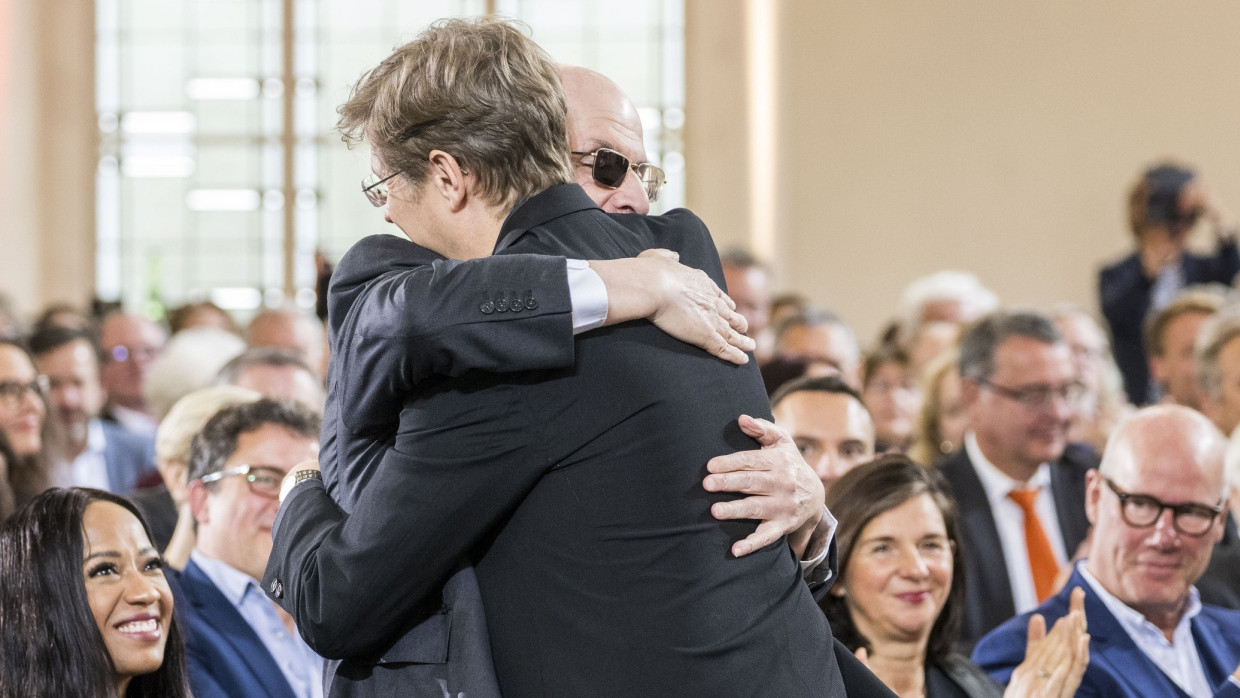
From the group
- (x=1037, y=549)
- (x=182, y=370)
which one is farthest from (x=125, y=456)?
(x=1037, y=549)

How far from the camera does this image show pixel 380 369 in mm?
1759

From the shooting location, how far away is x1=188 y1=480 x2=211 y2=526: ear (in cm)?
354

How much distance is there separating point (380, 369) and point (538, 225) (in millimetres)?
270

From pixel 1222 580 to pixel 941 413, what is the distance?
1.87 metres

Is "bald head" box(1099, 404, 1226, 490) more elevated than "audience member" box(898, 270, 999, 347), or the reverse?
"bald head" box(1099, 404, 1226, 490)

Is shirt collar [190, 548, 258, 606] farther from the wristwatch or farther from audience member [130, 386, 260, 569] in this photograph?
the wristwatch

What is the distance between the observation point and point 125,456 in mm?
6160

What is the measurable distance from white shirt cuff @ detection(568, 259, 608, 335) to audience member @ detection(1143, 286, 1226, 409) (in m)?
5.01

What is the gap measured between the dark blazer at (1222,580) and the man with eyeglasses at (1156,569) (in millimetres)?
349

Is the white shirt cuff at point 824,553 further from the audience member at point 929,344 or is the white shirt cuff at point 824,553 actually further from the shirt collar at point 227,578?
the audience member at point 929,344

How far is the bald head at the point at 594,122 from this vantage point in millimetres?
2285

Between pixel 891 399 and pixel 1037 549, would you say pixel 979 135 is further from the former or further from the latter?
pixel 1037 549

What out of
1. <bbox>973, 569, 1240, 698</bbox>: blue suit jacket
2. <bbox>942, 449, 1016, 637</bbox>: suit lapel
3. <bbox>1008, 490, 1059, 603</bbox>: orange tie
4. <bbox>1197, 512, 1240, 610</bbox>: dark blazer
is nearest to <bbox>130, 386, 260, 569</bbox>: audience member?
<bbox>973, 569, 1240, 698</bbox>: blue suit jacket

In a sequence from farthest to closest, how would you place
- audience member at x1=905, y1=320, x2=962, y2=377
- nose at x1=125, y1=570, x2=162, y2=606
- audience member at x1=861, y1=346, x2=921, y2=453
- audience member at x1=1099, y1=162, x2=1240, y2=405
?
audience member at x1=1099, y1=162, x2=1240, y2=405 → audience member at x1=905, y1=320, x2=962, y2=377 → audience member at x1=861, y1=346, x2=921, y2=453 → nose at x1=125, y1=570, x2=162, y2=606
